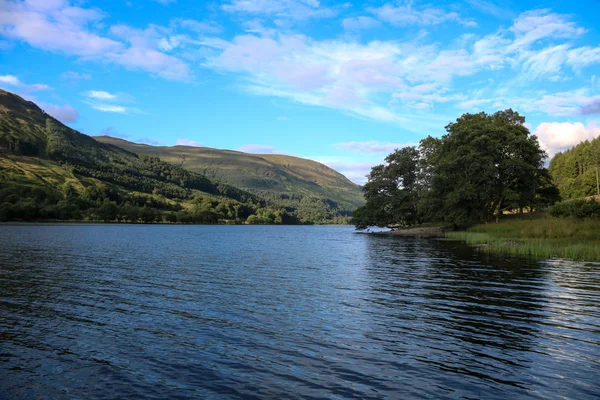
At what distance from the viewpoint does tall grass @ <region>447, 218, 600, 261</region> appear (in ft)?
153

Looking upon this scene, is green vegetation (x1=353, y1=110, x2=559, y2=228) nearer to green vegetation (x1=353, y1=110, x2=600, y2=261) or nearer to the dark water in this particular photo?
green vegetation (x1=353, y1=110, x2=600, y2=261)

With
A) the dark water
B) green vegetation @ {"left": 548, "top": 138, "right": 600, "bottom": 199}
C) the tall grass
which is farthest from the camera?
green vegetation @ {"left": 548, "top": 138, "right": 600, "bottom": 199}

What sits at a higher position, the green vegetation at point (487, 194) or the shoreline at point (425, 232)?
the green vegetation at point (487, 194)

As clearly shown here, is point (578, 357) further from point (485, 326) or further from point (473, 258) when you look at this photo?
point (473, 258)

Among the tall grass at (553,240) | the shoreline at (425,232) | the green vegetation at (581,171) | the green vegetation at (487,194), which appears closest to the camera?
the tall grass at (553,240)

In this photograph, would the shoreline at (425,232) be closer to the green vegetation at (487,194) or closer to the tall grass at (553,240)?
the green vegetation at (487,194)

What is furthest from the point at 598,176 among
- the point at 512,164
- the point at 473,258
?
the point at 473,258

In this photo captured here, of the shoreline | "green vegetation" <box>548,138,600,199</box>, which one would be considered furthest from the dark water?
"green vegetation" <box>548,138,600,199</box>

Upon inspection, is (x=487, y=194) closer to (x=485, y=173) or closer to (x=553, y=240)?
(x=485, y=173)

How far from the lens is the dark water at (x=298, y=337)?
12.4m

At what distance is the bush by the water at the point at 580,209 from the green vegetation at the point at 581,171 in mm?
112466

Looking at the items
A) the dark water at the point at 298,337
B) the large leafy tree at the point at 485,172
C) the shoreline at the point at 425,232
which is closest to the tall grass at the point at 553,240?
the dark water at the point at 298,337

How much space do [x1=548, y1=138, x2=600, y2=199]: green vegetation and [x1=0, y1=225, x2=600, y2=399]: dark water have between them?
159607mm

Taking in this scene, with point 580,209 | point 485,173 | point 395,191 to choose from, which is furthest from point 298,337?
point 395,191
